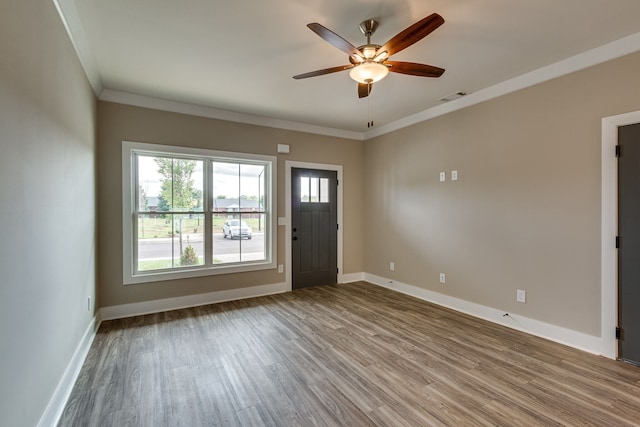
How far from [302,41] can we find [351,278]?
410 centimetres

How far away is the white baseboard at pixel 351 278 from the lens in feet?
17.7

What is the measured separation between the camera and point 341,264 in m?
5.41

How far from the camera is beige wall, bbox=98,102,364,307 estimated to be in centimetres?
358

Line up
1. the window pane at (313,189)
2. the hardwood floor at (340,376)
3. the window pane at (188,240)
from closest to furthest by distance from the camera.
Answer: the hardwood floor at (340,376) < the window pane at (188,240) < the window pane at (313,189)

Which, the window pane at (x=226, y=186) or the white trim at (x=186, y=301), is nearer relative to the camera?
the white trim at (x=186, y=301)

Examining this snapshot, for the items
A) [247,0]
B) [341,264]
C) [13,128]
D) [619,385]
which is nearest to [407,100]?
[247,0]

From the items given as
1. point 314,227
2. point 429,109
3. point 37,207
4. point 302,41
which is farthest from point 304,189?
point 37,207

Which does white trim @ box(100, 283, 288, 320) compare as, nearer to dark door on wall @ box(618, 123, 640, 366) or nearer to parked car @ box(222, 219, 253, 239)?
parked car @ box(222, 219, 253, 239)

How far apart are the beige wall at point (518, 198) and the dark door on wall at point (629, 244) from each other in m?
0.16


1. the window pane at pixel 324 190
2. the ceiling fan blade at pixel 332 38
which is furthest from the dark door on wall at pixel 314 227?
the ceiling fan blade at pixel 332 38

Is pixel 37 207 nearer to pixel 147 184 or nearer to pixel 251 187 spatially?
pixel 147 184

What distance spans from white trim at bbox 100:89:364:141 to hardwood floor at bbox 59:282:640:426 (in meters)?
2.75

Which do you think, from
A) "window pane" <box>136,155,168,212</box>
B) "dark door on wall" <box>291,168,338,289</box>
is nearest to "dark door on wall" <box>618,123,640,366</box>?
"dark door on wall" <box>291,168,338,289</box>

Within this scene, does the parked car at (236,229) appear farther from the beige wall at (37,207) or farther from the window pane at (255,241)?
the beige wall at (37,207)
